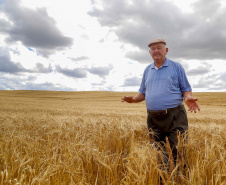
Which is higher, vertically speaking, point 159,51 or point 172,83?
point 159,51

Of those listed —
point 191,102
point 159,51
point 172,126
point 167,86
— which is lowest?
point 172,126

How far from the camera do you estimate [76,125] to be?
465cm

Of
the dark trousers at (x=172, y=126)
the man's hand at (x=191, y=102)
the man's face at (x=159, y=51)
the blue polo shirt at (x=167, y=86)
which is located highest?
the man's face at (x=159, y=51)

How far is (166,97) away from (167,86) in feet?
0.57

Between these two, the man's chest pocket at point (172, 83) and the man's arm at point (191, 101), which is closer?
the man's arm at point (191, 101)

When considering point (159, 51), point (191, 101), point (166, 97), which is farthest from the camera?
point (159, 51)

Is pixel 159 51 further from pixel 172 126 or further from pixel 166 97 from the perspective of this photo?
pixel 172 126

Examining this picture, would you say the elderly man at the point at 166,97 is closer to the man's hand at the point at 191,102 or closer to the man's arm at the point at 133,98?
the man's hand at the point at 191,102

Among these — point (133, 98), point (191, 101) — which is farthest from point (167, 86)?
point (133, 98)

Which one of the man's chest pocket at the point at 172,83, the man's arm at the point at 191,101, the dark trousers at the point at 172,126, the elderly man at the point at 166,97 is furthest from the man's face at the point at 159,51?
the dark trousers at the point at 172,126

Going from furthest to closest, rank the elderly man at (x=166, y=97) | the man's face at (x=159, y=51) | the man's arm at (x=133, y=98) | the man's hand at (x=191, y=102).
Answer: the man's arm at (x=133, y=98) < the man's face at (x=159, y=51) < the elderly man at (x=166, y=97) < the man's hand at (x=191, y=102)

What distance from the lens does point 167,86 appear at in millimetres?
3100

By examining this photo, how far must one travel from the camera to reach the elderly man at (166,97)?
9.94 feet

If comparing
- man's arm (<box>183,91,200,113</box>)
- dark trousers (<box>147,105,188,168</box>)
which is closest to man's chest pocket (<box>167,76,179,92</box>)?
man's arm (<box>183,91,200,113</box>)
